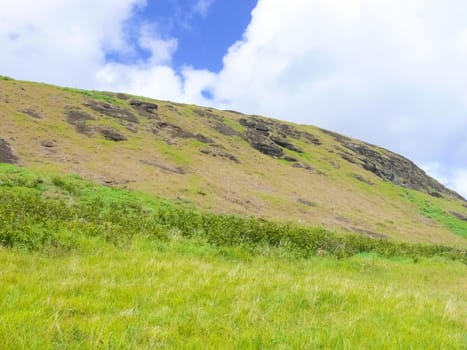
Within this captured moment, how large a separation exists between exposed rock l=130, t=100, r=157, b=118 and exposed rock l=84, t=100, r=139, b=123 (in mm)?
3994

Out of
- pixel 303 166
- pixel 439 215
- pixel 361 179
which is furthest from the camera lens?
pixel 361 179

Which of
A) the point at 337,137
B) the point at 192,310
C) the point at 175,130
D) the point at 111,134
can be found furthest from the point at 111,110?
the point at 337,137

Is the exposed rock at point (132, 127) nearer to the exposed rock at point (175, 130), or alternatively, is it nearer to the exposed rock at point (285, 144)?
the exposed rock at point (175, 130)

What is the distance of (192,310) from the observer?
258 inches

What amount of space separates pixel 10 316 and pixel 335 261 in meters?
14.6

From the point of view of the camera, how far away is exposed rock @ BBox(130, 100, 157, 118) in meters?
Answer: 71.8

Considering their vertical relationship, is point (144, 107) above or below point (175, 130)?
above

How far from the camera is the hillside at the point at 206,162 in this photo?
39.8 m

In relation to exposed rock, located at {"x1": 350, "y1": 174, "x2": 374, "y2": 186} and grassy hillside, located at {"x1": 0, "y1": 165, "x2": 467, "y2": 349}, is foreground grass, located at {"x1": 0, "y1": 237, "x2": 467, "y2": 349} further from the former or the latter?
exposed rock, located at {"x1": 350, "y1": 174, "x2": 374, "y2": 186}

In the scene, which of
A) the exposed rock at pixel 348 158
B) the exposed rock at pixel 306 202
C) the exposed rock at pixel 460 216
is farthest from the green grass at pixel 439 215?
the exposed rock at pixel 306 202

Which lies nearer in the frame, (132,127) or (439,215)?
(132,127)

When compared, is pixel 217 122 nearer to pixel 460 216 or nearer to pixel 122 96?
pixel 122 96

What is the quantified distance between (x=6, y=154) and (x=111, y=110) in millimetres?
30577

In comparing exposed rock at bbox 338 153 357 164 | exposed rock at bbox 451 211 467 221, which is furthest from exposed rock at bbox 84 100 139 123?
exposed rock at bbox 451 211 467 221
